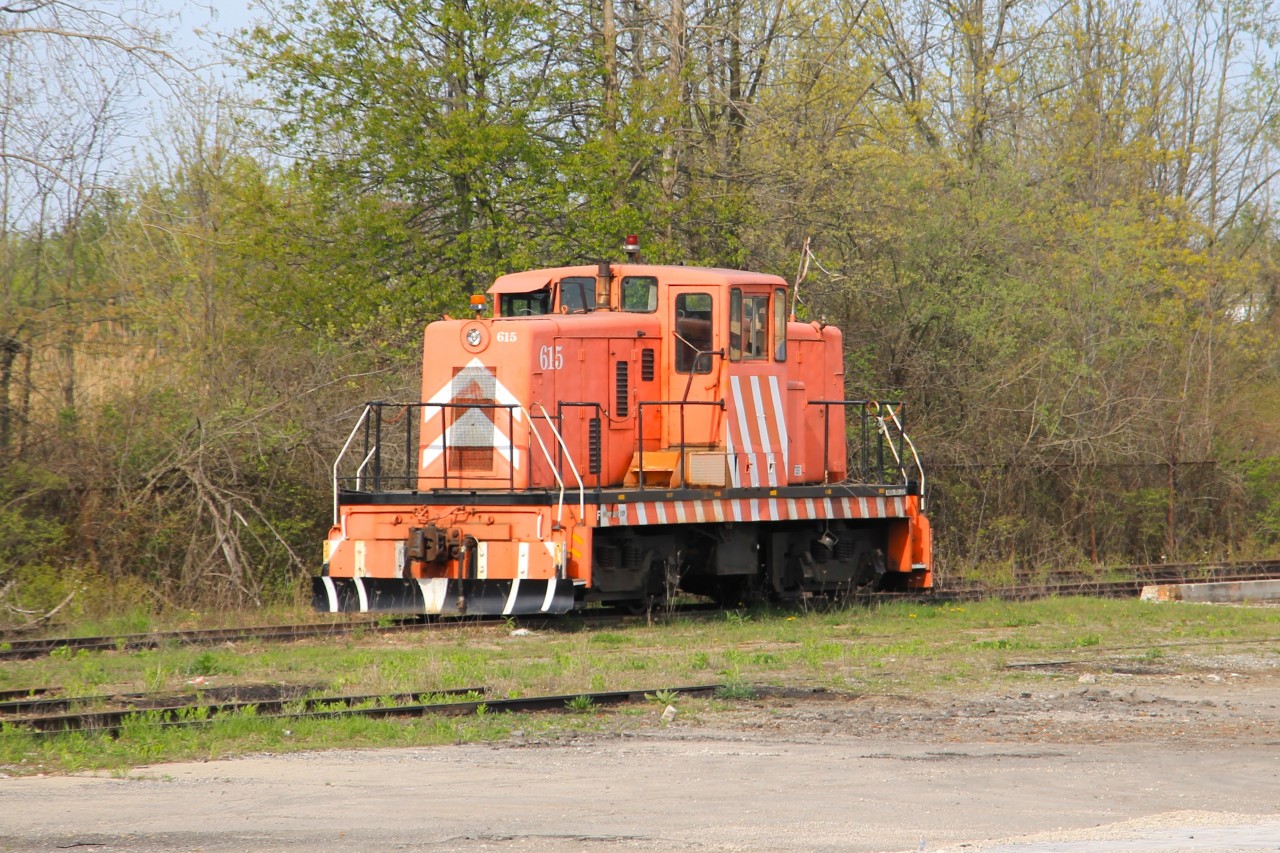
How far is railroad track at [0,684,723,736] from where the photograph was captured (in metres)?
8.81

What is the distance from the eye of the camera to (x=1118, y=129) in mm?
33188

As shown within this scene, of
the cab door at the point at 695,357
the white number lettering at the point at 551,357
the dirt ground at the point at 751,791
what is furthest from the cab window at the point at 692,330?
the dirt ground at the point at 751,791

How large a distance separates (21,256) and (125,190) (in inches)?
207

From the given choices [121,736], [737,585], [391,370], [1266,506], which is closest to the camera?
[121,736]

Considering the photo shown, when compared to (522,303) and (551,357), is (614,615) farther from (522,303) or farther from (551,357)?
(522,303)

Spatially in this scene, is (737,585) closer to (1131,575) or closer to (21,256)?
(1131,575)

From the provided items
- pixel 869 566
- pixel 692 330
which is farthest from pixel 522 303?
pixel 869 566

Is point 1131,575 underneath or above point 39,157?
underneath

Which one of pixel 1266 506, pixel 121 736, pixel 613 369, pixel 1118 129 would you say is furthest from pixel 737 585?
pixel 1118 129

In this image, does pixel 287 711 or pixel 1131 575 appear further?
pixel 1131 575

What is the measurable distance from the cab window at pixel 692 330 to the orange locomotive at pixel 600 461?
2 centimetres

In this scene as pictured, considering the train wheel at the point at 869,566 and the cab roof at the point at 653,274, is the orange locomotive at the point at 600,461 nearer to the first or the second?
the cab roof at the point at 653,274

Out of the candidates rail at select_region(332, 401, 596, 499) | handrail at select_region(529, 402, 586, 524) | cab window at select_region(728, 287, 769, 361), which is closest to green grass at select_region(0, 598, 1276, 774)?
handrail at select_region(529, 402, 586, 524)

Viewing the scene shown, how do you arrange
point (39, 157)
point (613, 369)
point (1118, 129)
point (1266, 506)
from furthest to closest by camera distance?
1. point (1118, 129)
2. point (1266, 506)
3. point (613, 369)
4. point (39, 157)
